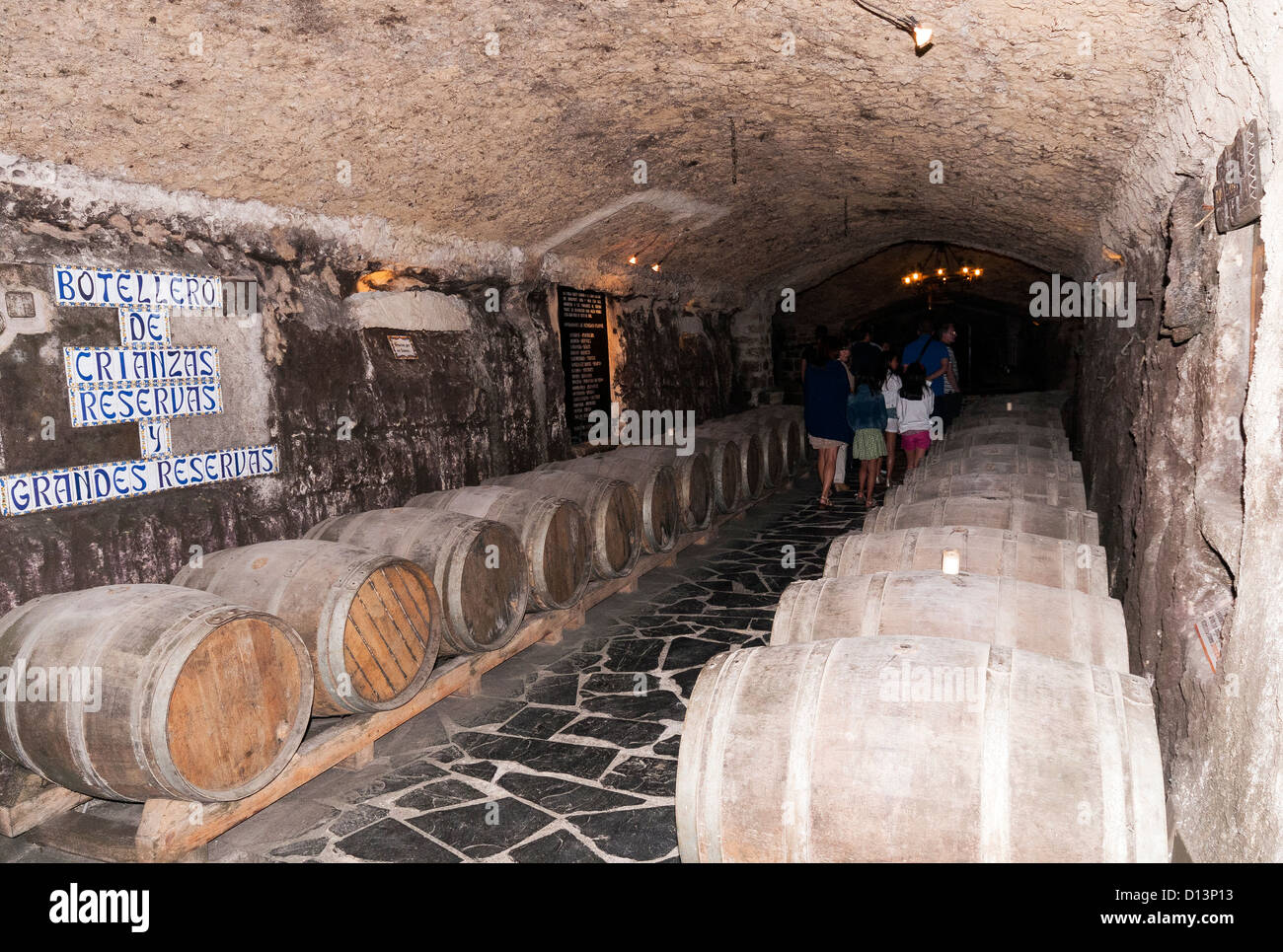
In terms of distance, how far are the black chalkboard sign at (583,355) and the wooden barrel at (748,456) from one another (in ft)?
3.74

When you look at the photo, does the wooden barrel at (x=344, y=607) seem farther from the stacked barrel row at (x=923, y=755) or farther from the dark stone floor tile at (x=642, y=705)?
the stacked barrel row at (x=923, y=755)

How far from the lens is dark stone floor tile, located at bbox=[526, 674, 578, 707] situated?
4520mm

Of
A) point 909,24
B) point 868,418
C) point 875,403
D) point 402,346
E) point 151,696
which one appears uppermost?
point 909,24

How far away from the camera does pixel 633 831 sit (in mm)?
3256

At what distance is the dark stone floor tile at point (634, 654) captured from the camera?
16.3ft

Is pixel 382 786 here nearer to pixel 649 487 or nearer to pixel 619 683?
pixel 619 683

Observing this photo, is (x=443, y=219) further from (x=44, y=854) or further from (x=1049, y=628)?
(x=1049, y=628)

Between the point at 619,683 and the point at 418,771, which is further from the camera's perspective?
the point at 619,683

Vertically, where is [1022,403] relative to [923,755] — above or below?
above

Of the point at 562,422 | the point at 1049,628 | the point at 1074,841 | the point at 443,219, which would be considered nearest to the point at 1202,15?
the point at 1049,628

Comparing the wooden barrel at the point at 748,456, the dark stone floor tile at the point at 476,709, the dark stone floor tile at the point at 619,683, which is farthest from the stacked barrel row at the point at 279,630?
the wooden barrel at the point at 748,456

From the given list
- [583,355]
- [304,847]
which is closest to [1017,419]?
[583,355]

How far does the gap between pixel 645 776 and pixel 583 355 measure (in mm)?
5237

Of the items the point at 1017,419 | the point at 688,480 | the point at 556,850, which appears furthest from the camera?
the point at 1017,419
